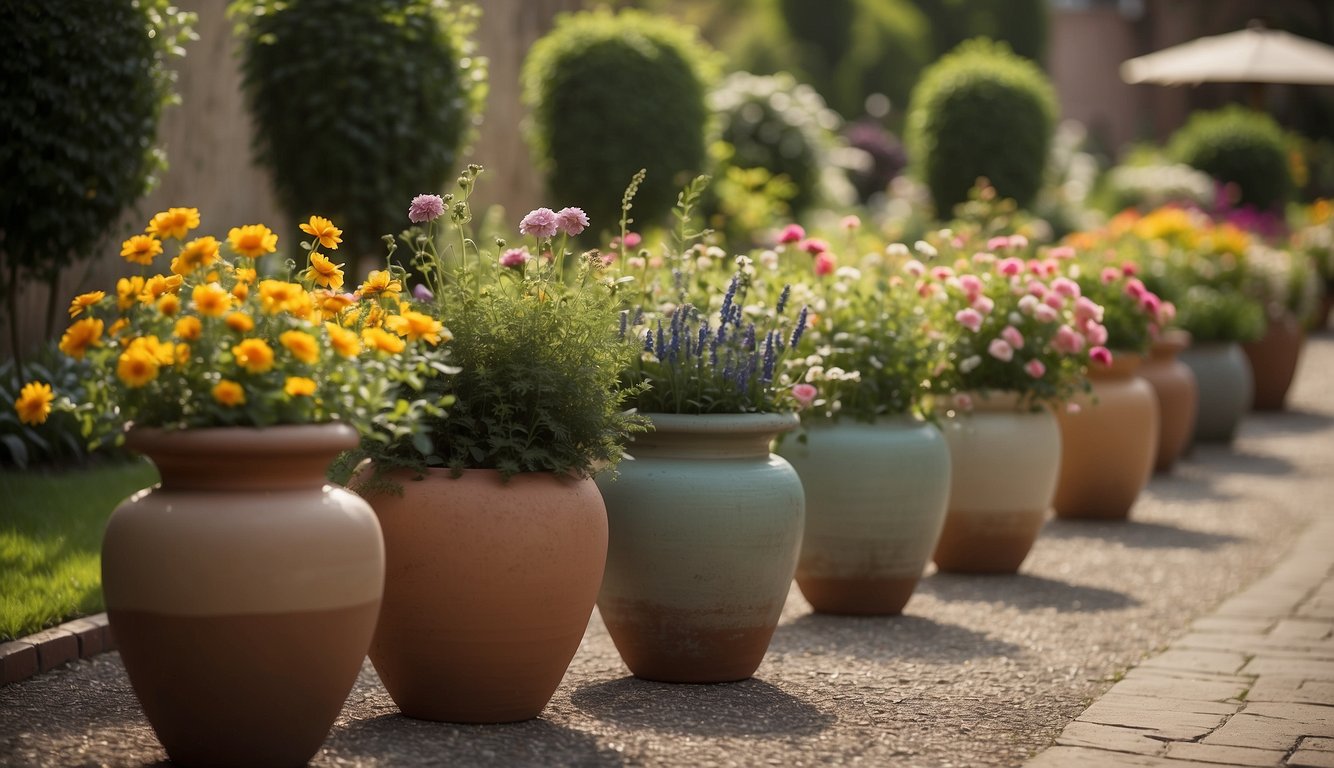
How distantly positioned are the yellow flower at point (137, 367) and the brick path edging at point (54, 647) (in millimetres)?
1226

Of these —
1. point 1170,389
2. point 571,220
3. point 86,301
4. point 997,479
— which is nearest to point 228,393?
point 86,301

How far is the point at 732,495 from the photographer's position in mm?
4445

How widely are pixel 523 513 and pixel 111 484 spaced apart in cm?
340

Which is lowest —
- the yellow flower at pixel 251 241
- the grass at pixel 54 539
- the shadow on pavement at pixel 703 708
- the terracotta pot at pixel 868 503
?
the shadow on pavement at pixel 703 708

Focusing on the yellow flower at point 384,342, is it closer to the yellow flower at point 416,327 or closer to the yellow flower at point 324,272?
the yellow flower at point 416,327

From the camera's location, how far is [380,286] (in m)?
4.04

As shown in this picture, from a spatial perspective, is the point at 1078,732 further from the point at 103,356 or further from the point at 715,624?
the point at 103,356

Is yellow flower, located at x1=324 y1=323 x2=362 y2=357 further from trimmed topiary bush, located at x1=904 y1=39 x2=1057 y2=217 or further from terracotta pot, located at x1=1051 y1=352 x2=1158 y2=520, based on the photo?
trimmed topiary bush, located at x1=904 y1=39 x2=1057 y2=217

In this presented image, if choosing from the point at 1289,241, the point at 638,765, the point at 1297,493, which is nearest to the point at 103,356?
the point at 638,765

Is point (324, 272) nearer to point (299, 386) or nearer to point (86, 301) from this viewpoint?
point (86, 301)

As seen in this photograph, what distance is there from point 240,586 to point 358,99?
198 inches

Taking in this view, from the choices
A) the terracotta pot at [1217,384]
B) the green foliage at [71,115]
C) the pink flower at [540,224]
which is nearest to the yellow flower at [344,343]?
the pink flower at [540,224]

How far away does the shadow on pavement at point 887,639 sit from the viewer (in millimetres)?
5133

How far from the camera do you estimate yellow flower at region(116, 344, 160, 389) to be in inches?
132
